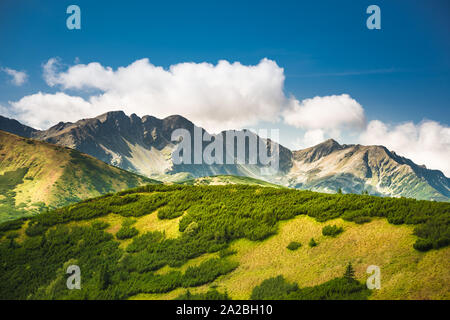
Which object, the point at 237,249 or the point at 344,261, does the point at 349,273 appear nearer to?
the point at 344,261

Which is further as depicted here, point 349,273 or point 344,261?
point 344,261

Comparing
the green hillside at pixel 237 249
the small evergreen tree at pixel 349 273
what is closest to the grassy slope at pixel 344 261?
the green hillside at pixel 237 249

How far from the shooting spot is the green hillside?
1859 cm

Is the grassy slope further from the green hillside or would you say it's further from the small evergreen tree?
the small evergreen tree

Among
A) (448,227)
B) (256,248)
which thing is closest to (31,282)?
(256,248)

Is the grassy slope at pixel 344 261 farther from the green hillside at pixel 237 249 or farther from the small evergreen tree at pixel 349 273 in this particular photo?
the small evergreen tree at pixel 349 273

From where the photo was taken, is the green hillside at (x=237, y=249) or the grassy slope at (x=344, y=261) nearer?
the grassy slope at (x=344, y=261)

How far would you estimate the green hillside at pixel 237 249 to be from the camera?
1859cm

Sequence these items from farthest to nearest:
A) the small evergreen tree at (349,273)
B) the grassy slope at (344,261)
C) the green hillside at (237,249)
A: the green hillside at (237,249)
the small evergreen tree at (349,273)
the grassy slope at (344,261)

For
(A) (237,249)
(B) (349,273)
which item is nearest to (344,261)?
(B) (349,273)

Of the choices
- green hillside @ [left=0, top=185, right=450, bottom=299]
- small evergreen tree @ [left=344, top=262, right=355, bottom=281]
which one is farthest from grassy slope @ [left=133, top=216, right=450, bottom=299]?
small evergreen tree @ [left=344, top=262, right=355, bottom=281]

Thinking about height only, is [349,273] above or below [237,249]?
below

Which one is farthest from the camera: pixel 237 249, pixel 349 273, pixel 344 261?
pixel 237 249

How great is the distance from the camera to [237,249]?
85.4 ft
